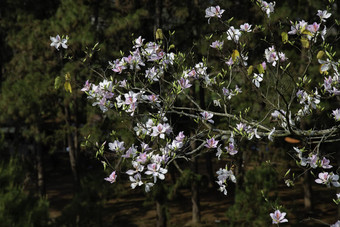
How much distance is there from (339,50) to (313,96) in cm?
765

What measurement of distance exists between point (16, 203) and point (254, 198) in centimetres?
440

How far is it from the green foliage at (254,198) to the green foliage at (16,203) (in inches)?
140

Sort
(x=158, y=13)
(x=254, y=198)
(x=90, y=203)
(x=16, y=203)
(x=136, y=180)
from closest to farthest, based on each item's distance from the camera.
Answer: (x=136, y=180)
(x=16, y=203)
(x=254, y=198)
(x=90, y=203)
(x=158, y=13)

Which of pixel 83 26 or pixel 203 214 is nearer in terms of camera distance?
pixel 83 26

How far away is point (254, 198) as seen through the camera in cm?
852

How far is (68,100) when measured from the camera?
494 inches

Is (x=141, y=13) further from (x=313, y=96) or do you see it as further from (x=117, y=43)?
(x=313, y=96)

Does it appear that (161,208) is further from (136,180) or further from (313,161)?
(313,161)

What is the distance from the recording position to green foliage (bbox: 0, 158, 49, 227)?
21.3ft

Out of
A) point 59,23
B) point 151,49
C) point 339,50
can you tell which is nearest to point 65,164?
point 59,23

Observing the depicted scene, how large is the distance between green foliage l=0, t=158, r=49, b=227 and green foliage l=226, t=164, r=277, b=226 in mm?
3549

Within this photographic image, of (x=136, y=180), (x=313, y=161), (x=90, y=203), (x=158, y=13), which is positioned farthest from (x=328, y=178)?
(x=158, y=13)

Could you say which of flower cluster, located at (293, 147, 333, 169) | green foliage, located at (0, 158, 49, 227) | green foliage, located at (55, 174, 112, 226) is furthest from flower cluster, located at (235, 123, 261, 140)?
green foliage, located at (55, 174, 112, 226)

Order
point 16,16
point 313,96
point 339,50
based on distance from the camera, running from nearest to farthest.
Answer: point 313,96, point 339,50, point 16,16
